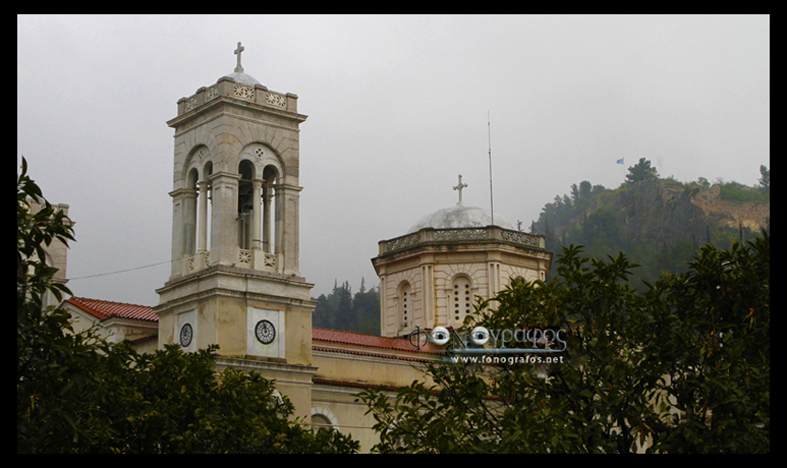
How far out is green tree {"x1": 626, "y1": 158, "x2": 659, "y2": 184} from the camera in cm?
12444

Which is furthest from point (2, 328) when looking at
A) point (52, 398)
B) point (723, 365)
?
point (723, 365)

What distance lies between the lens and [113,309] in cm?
3584

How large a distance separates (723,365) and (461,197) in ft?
121

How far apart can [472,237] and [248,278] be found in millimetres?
18078

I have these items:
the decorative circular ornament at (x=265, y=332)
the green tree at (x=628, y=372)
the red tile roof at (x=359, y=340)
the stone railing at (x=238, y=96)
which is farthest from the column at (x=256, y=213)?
the green tree at (x=628, y=372)

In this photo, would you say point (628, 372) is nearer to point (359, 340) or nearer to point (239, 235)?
point (239, 235)

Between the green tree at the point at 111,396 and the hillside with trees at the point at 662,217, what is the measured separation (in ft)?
234

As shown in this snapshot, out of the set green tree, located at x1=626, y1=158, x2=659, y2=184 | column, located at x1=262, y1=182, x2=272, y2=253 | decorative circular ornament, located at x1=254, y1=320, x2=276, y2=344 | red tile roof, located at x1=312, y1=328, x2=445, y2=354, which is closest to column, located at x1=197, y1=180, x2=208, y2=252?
column, located at x1=262, y1=182, x2=272, y2=253

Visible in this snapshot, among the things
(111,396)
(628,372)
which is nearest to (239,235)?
(111,396)

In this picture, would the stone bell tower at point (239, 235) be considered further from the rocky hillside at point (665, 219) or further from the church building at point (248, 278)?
the rocky hillside at point (665, 219)

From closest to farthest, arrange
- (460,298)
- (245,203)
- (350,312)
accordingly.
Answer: (245,203)
(460,298)
(350,312)

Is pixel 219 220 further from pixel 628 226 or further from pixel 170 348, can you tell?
pixel 628 226

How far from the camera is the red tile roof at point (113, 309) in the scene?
35.0m

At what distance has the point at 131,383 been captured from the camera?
21.5 meters
